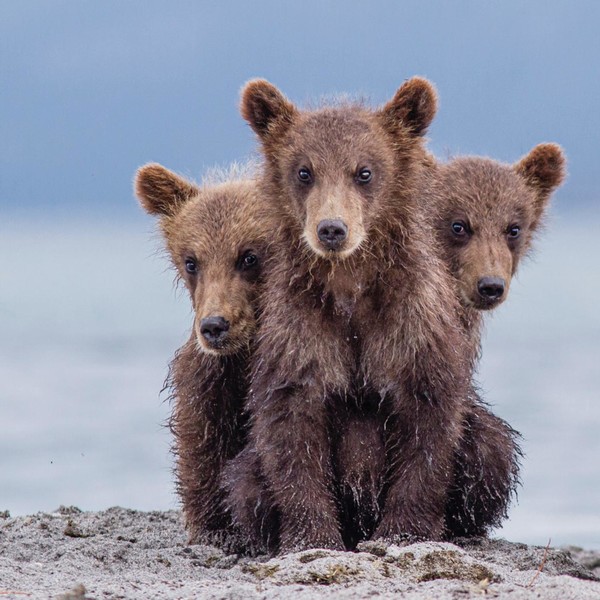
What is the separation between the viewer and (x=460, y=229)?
10.3 meters

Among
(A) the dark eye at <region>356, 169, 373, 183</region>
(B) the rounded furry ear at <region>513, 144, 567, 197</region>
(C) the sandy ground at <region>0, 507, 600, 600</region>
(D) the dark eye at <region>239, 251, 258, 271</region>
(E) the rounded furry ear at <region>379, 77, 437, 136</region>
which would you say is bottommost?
(C) the sandy ground at <region>0, 507, 600, 600</region>

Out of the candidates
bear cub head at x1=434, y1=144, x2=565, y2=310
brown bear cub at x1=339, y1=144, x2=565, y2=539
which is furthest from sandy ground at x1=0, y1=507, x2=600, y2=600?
bear cub head at x1=434, y1=144, x2=565, y2=310

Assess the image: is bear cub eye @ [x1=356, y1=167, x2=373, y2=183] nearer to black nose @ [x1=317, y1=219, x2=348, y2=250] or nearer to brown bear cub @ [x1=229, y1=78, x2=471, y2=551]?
brown bear cub @ [x1=229, y1=78, x2=471, y2=551]

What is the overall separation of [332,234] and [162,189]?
2.79m

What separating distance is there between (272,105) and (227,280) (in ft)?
4.34

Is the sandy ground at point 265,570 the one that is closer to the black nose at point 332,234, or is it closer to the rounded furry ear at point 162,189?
the black nose at point 332,234

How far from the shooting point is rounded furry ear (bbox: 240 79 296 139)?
878 cm

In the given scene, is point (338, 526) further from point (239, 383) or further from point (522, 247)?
point (522, 247)

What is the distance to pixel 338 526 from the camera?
830 centimetres

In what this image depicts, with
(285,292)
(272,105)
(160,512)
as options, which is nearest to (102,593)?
(285,292)

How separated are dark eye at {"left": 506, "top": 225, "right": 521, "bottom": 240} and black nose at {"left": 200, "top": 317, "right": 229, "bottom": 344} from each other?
313cm

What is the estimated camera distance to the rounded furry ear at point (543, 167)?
11209mm

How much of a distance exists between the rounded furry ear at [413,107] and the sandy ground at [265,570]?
296 cm

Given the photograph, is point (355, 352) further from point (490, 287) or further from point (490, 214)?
point (490, 214)
